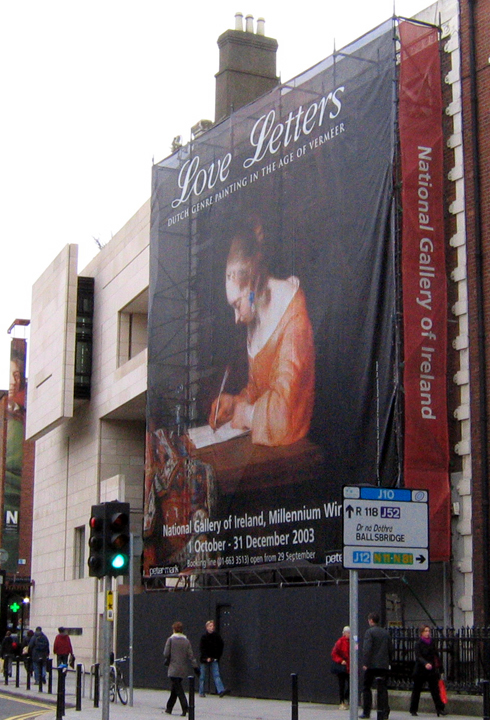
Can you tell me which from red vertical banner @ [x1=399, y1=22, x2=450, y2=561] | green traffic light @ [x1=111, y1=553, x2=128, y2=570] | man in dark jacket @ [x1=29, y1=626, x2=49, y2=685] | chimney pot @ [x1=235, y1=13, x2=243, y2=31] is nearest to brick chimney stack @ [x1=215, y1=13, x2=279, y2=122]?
chimney pot @ [x1=235, y1=13, x2=243, y2=31]

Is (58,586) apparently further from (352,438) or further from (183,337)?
(352,438)

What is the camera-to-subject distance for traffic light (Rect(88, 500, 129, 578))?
49.1 feet

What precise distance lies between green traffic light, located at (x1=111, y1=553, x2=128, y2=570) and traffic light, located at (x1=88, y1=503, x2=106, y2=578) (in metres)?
0.15

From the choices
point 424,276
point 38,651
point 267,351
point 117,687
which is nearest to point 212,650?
point 117,687

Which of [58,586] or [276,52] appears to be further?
[58,586]

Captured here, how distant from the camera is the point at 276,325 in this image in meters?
23.7

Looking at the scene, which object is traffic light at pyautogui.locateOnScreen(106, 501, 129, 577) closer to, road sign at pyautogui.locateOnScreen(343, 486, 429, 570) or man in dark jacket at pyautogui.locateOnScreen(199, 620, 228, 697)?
road sign at pyautogui.locateOnScreen(343, 486, 429, 570)

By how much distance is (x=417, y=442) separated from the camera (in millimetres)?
19672

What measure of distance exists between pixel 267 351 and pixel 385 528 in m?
14.3

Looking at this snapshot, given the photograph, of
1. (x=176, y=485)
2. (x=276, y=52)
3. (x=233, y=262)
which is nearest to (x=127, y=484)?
(x=176, y=485)

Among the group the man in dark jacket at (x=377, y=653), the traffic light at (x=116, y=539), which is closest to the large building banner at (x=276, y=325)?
A: the man in dark jacket at (x=377, y=653)

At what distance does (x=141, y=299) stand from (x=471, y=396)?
1614 centimetres

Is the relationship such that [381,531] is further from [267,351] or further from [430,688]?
[267,351]

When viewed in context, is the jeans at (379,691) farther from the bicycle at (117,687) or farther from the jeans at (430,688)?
the bicycle at (117,687)
